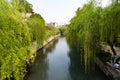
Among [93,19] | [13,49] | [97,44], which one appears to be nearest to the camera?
[13,49]

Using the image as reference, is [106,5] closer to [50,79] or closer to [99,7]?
[99,7]

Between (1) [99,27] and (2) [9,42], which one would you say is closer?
(2) [9,42]

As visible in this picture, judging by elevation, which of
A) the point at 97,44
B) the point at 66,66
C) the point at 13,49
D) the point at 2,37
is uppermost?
the point at 2,37

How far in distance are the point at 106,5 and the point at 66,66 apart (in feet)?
24.2

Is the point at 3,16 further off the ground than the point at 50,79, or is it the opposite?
the point at 3,16

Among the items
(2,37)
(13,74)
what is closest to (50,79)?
(13,74)

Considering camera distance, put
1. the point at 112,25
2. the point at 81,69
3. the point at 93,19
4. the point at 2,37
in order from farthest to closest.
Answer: the point at 81,69
the point at 93,19
the point at 112,25
the point at 2,37

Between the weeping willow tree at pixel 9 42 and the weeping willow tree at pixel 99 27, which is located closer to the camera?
the weeping willow tree at pixel 9 42

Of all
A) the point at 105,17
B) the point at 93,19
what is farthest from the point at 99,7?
the point at 105,17

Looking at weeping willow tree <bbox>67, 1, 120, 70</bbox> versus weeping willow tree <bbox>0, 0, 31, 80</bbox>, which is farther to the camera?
weeping willow tree <bbox>67, 1, 120, 70</bbox>

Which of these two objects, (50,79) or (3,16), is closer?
(3,16)

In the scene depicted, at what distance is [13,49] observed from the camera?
6180 mm

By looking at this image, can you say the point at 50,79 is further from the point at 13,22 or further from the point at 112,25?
the point at 13,22

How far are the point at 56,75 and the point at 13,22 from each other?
8474 millimetres
